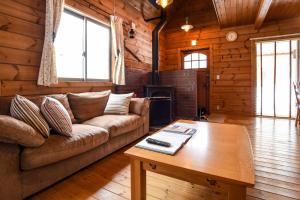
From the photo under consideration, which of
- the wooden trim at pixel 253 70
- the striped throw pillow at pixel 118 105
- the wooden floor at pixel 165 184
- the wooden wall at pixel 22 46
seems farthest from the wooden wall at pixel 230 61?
the wooden wall at pixel 22 46

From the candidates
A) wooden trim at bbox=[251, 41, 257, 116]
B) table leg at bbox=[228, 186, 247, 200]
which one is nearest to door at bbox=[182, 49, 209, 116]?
wooden trim at bbox=[251, 41, 257, 116]

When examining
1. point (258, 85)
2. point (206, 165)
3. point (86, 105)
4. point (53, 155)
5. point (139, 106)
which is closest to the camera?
point (206, 165)

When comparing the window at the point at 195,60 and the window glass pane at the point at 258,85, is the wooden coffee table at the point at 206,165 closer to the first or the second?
the window glass pane at the point at 258,85

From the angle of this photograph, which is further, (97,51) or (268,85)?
(268,85)

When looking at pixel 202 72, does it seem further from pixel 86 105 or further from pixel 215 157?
pixel 215 157

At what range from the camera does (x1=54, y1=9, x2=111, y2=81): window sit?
2.79 m

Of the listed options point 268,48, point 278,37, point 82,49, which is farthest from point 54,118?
point 268,48

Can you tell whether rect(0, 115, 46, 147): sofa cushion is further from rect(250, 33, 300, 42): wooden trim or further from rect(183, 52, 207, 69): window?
rect(250, 33, 300, 42): wooden trim

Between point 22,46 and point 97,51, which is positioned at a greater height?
point 97,51

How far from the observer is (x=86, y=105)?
8.20ft

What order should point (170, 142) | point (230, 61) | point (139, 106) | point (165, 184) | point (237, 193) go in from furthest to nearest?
point (230, 61) < point (139, 106) < point (165, 184) < point (170, 142) < point (237, 193)

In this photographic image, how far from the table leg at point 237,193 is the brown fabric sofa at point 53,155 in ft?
4.46

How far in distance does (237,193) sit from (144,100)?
7.37ft

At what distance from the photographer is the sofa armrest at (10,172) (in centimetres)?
129
